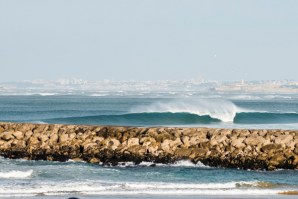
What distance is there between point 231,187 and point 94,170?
14.0ft

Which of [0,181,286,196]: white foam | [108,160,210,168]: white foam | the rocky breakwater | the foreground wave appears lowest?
[0,181,286,196]: white foam

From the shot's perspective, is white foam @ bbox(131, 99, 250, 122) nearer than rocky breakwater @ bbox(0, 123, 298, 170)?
No

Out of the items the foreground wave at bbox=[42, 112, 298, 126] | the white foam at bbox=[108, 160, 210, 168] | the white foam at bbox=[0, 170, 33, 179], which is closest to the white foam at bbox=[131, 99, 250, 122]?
the foreground wave at bbox=[42, 112, 298, 126]

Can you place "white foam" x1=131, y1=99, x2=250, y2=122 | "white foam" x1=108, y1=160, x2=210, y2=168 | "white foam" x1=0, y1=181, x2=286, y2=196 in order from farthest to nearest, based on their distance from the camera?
1. "white foam" x1=131, y1=99, x2=250, y2=122
2. "white foam" x1=108, y1=160, x2=210, y2=168
3. "white foam" x1=0, y1=181, x2=286, y2=196

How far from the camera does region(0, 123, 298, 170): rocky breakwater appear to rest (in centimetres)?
2189

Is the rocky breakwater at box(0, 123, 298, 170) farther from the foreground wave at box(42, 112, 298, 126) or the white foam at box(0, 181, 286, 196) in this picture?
the foreground wave at box(42, 112, 298, 126)

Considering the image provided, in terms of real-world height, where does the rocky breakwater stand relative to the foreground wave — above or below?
below

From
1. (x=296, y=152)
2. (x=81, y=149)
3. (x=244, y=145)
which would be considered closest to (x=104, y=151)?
(x=81, y=149)

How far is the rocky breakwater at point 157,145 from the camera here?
21891 millimetres

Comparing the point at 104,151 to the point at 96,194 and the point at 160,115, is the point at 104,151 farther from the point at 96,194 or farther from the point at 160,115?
the point at 160,115

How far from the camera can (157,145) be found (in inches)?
893

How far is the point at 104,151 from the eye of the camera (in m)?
22.8

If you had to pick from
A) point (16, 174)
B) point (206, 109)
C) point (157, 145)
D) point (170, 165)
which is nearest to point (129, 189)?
point (16, 174)

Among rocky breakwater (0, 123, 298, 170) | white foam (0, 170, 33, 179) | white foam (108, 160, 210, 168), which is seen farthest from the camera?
white foam (108, 160, 210, 168)
